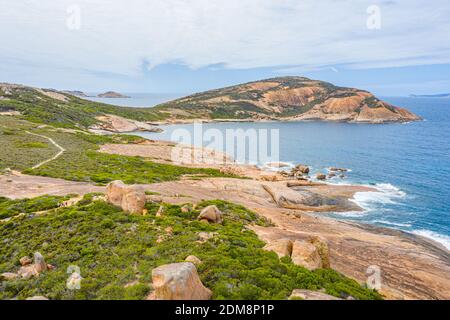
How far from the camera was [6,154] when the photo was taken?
149 feet

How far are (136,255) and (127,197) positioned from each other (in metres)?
7.87

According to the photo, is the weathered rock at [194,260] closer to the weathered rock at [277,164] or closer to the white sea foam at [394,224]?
the white sea foam at [394,224]

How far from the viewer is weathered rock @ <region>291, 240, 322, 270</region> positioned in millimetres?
16188

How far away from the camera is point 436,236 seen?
119 ft

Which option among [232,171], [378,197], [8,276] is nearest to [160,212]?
[8,276]

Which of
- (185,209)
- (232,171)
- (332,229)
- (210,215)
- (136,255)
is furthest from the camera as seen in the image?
(232,171)

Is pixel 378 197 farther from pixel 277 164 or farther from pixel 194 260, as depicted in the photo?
pixel 194 260

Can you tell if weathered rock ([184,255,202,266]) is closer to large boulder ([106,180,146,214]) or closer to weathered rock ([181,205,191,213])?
weathered rock ([181,205,191,213])

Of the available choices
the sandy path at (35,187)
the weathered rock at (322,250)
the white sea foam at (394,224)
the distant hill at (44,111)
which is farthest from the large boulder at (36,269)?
the distant hill at (44,111)

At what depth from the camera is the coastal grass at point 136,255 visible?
1359cm

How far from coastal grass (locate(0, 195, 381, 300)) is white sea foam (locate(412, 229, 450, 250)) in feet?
86.8

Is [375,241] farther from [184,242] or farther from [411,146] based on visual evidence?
[411,146]
